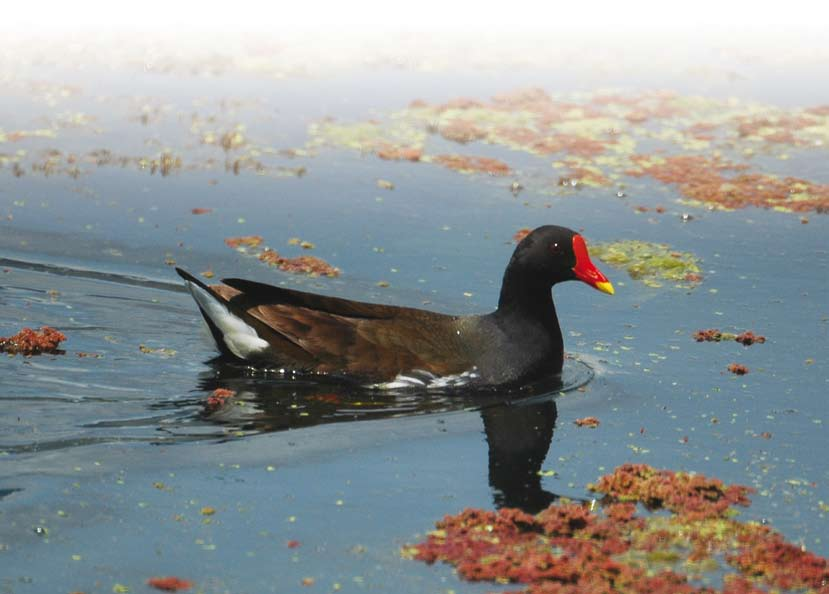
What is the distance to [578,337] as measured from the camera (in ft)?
42.1

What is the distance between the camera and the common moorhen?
1123cm

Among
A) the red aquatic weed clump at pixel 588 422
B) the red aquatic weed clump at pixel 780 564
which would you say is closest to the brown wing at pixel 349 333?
the red aquatic weed clump at pixel 588 422

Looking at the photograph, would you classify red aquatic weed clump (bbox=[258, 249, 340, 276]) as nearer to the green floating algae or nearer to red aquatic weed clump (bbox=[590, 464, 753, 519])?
the green floating algae

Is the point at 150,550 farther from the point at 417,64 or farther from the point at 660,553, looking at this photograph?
the point at 417,64

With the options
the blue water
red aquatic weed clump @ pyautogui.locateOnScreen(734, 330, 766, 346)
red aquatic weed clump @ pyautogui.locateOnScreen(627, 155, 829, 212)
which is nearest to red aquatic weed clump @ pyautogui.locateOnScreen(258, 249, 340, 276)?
the blue water

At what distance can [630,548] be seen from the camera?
26.3ft

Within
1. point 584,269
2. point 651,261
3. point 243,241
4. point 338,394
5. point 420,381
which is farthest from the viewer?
point 243,241

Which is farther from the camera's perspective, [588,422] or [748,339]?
[748,339]

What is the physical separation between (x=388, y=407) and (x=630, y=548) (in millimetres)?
3203

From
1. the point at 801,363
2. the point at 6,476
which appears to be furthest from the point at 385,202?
the point at 6,476

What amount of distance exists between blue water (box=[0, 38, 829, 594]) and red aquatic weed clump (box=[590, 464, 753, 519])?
235mm

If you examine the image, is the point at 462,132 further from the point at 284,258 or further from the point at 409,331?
the point at 409,331

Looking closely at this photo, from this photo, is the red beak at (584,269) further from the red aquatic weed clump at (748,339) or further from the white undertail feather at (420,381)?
the red aquatic weed clump at (748,339)

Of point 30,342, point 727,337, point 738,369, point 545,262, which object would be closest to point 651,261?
point 727,337
